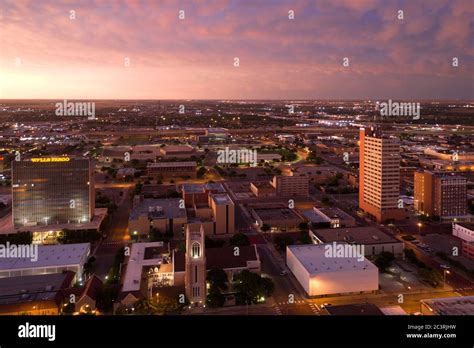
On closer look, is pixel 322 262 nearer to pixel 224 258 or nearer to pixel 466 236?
pixel 224 258

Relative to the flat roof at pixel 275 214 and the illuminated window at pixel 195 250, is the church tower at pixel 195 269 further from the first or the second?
the flat roof at pixel 275 214

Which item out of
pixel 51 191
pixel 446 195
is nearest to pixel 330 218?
pixel 446 195

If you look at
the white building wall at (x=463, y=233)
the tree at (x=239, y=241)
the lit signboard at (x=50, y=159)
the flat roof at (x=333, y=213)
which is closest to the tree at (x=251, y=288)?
the tree at (x=239, y=241)

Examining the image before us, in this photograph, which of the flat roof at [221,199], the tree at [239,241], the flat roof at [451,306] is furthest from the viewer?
the flat roof at [221,199]
